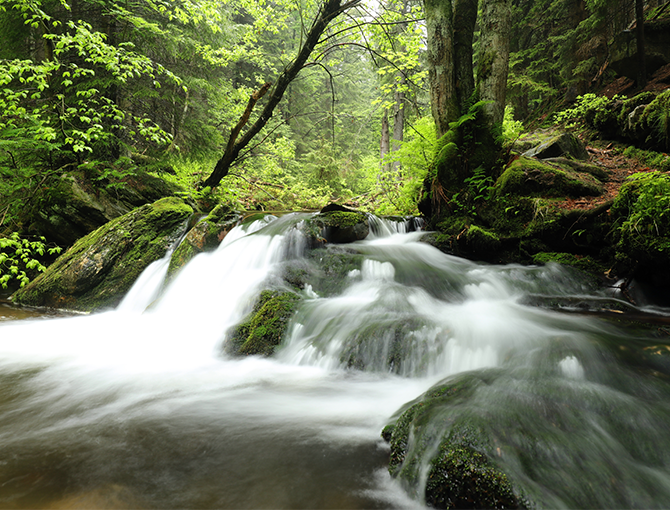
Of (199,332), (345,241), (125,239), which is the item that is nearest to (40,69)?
(125,239)

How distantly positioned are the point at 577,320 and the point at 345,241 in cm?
383

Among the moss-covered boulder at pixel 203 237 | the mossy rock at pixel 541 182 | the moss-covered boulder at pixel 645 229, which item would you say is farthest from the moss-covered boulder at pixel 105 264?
the moss-covered boulder at pixel 645 229

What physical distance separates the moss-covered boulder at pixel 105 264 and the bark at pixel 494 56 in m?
6.93

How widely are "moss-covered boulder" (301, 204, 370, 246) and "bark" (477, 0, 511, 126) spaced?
3.11 meters

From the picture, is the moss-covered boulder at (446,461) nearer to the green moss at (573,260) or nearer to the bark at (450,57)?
the green moss at (573,260)

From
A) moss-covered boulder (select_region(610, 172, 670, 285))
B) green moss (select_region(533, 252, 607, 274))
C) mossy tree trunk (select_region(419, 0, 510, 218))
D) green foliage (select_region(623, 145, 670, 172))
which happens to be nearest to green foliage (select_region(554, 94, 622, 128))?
green foliage (select_region(623, 145, 670, 172))

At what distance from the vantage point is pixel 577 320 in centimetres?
351

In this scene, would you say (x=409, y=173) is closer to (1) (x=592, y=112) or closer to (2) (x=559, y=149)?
(2) (x=559, y=149)

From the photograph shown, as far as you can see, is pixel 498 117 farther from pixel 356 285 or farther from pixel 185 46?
pixel 185 46

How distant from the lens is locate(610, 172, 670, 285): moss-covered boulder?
3.59 metres

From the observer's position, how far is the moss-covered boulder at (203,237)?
20.1 feet

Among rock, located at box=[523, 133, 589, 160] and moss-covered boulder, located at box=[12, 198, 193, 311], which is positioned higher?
rock, located at box=[523, 133, 589, 160]

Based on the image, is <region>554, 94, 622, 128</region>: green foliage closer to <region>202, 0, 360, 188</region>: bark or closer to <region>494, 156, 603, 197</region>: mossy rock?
<region>494, 156, 603, 197</region>: mossy rock

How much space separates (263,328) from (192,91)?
362 inches
